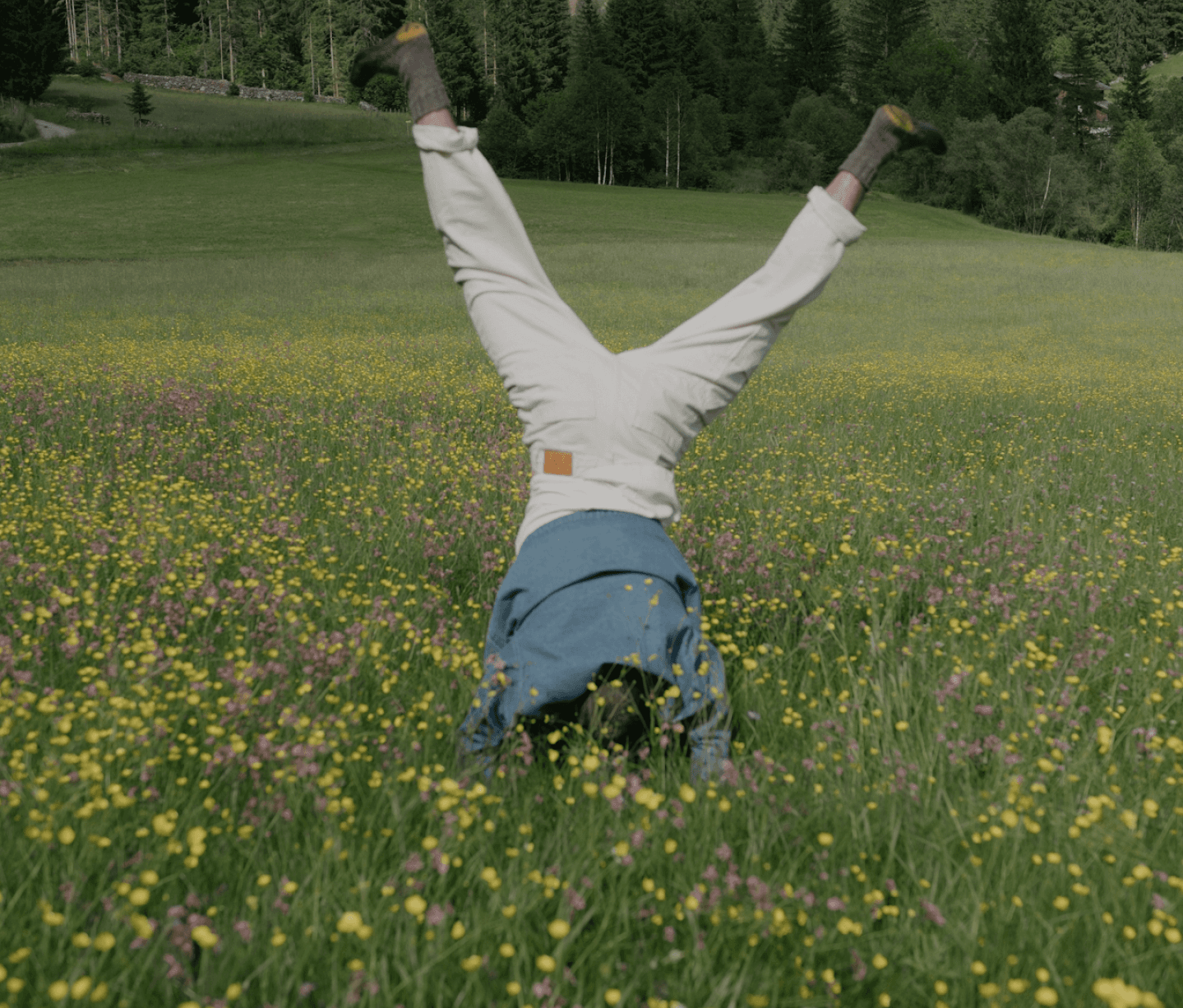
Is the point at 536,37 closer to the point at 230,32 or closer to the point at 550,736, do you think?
the point at 230,32

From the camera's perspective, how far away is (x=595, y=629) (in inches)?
96.2

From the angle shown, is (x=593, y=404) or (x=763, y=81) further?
(x=763, y=81)

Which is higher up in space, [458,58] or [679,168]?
[458,58]

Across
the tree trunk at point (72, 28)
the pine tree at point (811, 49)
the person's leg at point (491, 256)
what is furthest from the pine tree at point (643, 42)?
the person's leg at point (491, 256)

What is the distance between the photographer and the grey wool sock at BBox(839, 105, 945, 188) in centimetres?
311

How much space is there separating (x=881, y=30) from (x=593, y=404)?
130433 mm

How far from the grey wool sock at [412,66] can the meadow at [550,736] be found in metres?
1.88

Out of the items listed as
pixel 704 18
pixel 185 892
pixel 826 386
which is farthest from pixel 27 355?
pixel 704 18

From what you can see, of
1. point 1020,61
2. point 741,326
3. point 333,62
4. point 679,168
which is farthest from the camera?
point 333,62

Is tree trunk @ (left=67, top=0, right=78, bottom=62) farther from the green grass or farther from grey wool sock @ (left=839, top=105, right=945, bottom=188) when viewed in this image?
grey wool sock @ (left=839, top=105, right=945, bottom=188)

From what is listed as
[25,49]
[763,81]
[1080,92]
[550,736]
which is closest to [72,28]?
[25,49]

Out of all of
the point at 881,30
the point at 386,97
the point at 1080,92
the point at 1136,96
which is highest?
the point at 881,30

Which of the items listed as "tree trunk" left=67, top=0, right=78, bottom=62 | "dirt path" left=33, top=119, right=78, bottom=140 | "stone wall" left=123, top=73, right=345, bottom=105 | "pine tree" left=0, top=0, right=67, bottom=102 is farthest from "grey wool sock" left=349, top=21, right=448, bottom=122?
"tree trunk" left=67, top=0, right=78, bottom=62

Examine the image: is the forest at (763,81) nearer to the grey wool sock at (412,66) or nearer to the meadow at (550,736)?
the meadow at (550,736)
